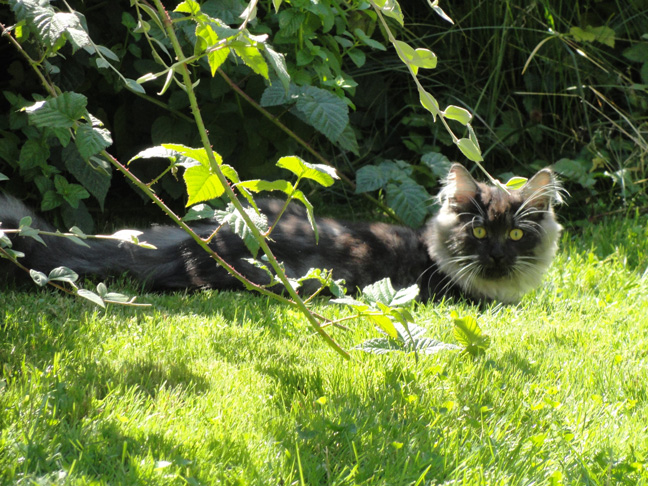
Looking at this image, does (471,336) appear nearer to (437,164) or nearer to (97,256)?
(97,256)

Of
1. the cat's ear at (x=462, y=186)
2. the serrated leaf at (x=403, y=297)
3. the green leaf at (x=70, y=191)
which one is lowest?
the cat's ear at (x=462, y=186)

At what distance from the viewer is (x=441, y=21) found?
6316 millimetres

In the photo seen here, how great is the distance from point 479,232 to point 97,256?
209 centimetres

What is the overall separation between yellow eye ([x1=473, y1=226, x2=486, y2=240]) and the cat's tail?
63.9 inches

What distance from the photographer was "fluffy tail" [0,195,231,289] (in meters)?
3.42

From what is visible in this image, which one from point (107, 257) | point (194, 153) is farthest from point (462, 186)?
point (194, 153)

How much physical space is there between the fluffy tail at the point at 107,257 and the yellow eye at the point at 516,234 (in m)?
1.69

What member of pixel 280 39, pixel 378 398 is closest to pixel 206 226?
pixel 280 39

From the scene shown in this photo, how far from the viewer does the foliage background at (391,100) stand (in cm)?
409

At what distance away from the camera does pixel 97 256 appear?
3672mm

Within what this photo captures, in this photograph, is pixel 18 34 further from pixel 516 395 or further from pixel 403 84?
pixel 403 84

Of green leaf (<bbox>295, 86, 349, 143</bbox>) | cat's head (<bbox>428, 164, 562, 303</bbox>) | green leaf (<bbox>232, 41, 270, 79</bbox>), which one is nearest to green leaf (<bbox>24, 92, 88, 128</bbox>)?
green leaf (<bbox>232, 41, 270, 79</bbox>)

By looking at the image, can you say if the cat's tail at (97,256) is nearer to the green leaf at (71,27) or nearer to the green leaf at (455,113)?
the green leaf at (71,27)

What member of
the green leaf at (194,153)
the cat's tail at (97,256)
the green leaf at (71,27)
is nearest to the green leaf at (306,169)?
the green leaf at (194,153)
